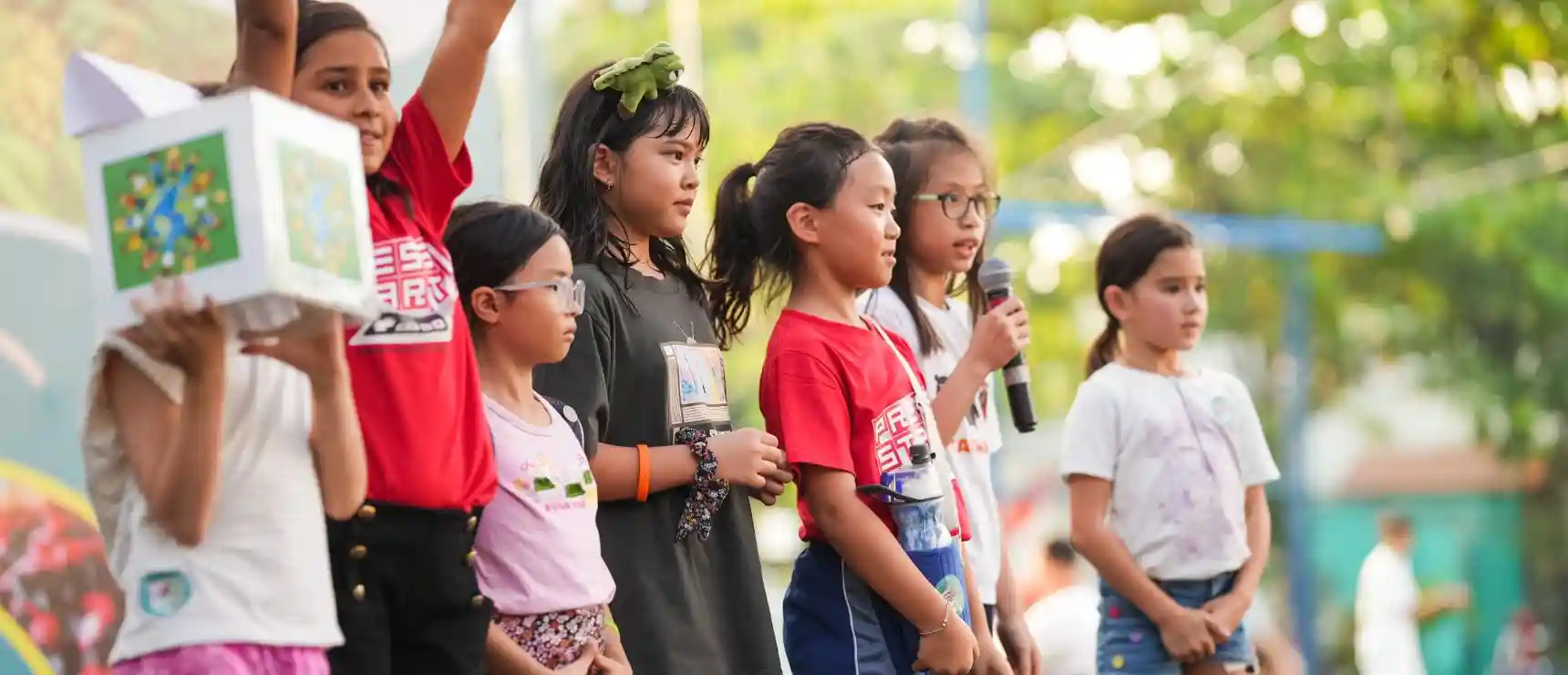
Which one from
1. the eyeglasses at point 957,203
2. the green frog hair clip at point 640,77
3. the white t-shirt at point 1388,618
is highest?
the green frog hair clip at point 640,77

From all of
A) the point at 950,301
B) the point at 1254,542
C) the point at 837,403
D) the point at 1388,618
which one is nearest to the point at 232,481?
the point at 837,403

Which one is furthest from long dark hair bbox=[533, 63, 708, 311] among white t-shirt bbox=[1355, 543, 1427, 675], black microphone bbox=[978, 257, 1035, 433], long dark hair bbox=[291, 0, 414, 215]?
white t-shirt bbox=[1355, 543, 1427, 675]

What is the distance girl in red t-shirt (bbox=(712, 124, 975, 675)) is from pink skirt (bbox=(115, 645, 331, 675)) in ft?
3.77

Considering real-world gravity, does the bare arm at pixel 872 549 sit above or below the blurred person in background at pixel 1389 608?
above

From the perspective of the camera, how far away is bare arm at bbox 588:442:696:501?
2877 millimetres

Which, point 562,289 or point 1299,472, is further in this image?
point 1299,472

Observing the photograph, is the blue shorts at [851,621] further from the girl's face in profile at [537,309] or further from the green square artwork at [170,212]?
the green square artwork at [170,212]

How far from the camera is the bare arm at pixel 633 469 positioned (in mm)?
2877

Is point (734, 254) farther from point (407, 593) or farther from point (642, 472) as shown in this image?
point (407, 593)

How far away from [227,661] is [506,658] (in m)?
0.58

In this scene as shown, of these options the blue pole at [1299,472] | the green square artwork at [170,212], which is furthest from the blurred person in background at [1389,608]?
the green square artwork at [170,212]

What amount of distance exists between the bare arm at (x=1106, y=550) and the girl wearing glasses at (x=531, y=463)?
155 cm

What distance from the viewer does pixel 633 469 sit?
2889 mm

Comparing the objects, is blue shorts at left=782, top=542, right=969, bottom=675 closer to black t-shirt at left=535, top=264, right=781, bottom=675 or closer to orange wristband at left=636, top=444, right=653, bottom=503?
black t-shirt at left=535, top=264, right=781, bottom=675
